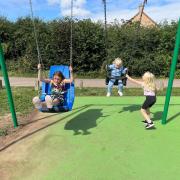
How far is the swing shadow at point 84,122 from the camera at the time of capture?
21.2 feet

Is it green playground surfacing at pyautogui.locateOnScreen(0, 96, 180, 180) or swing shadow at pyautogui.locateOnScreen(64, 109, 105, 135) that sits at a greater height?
green playground surfacing at pyautogui.locateOnScreen(0, 96, 180, 180)

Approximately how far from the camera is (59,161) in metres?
4.97

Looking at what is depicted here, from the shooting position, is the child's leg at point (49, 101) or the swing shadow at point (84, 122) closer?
the child's leg at point (49, 101)

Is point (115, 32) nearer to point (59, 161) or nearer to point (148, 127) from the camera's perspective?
point (148, 127)

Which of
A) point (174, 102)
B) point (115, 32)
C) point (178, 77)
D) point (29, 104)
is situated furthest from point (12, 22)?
point (174, 102)

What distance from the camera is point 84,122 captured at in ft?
23.2

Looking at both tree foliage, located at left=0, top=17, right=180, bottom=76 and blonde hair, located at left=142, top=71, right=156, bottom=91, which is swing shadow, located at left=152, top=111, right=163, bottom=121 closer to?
blonde hair, located at left=142, top=71, right=156, bottom=91

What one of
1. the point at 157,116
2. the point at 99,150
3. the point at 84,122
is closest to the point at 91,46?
the point at 157,116

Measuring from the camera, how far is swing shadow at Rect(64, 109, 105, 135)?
21.2 feet

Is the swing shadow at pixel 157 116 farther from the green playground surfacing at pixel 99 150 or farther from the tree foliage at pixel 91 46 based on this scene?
the tree foliage at pixel 91 46

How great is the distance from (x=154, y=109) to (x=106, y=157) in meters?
3.27

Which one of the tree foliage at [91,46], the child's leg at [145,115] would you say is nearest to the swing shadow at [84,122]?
the child's leg at [145,115]

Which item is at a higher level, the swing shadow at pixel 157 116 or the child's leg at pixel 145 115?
the child's leg at pixel 145 115

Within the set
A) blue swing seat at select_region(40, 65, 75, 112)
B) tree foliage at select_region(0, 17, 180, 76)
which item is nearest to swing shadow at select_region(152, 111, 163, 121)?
blue swing seat at select_region(40, 65, 75, 112)
